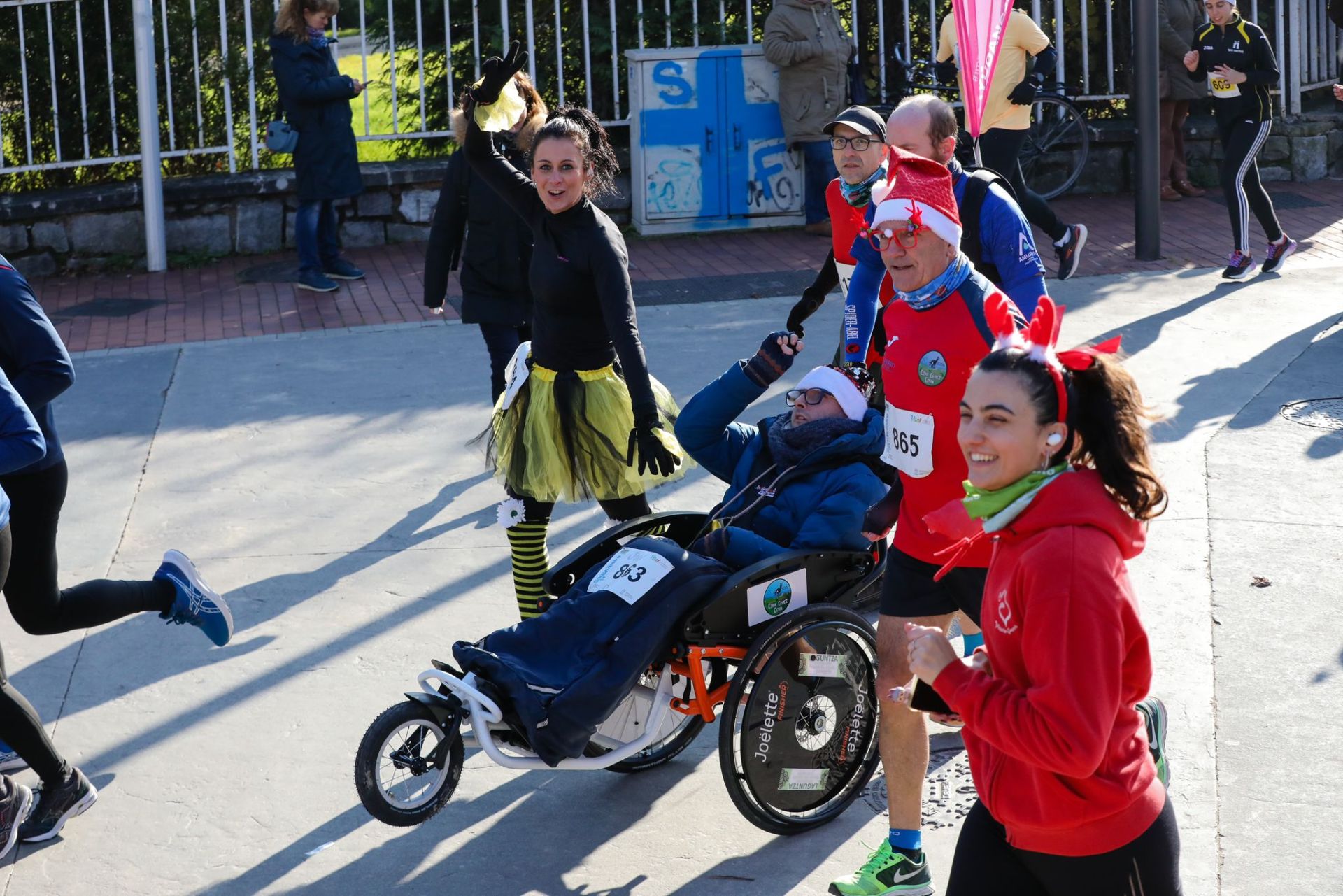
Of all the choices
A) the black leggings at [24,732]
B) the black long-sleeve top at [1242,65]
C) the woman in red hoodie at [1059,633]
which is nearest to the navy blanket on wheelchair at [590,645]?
the black leggings at [24,732]

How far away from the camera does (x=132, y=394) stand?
860 centimetres

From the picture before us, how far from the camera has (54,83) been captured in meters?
11.7

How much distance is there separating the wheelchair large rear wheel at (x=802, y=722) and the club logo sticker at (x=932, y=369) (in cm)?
67

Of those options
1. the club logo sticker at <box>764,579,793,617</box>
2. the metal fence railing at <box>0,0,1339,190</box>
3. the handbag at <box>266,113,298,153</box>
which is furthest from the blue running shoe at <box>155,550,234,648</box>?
the metal fence railing at <box>0,0,1339,190</box>

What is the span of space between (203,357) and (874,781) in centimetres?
602

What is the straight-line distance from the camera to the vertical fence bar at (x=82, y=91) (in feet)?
38.3

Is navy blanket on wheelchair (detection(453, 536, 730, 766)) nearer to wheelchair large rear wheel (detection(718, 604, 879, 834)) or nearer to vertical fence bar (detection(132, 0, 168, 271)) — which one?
wheelchair large rear wheel (detection(718, 604, 879, 834))

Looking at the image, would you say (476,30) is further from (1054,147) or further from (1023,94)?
(1054,147)

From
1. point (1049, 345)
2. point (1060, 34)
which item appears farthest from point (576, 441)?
point (1060, 34)

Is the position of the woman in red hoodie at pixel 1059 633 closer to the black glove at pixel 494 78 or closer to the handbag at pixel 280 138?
the black glove at pixel 494 78

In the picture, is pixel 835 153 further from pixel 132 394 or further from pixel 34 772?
pixel 132 394

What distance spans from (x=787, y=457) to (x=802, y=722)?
81cm

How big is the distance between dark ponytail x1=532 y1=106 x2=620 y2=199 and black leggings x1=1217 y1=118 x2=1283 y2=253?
6.00m

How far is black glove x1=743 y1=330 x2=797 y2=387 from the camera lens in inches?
184
